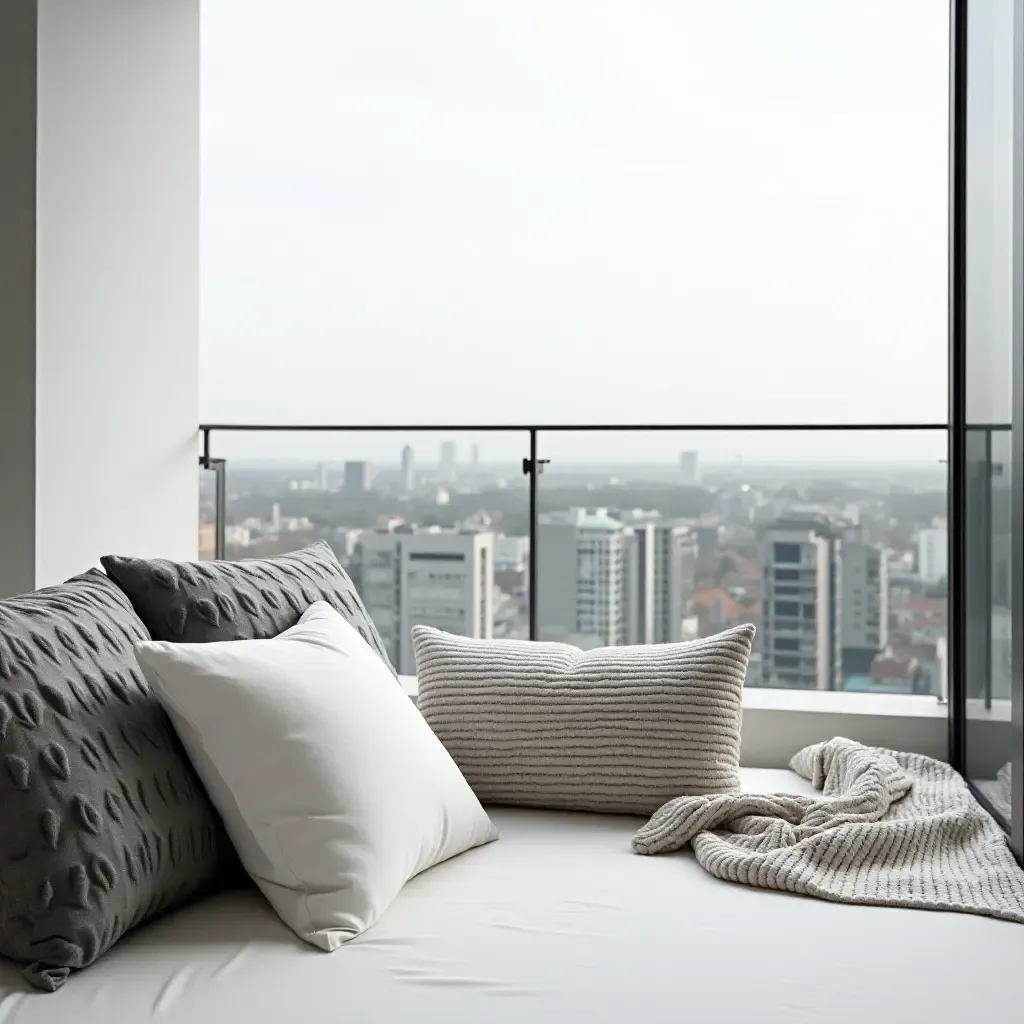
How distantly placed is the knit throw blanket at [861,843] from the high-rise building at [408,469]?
1.57 meters

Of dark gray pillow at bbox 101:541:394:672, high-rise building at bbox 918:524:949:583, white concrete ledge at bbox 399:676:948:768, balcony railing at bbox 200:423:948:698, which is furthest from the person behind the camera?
balcony railing at bbox 200:423:948:698

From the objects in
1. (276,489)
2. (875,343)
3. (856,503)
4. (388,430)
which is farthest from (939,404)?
(276,489)

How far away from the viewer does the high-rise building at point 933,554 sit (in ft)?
9.46

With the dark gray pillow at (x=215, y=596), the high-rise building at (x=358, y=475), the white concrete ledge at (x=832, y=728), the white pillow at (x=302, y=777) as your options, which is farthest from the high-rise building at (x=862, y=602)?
the white pillow at (x=302, y=777)

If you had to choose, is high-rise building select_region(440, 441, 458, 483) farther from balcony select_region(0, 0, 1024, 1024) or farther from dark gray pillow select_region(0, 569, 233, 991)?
dark gray pillow select_region(0, 569, 233, 991)

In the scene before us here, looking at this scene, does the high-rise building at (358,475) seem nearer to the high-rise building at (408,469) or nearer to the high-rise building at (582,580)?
the high-rise building at (408,469)

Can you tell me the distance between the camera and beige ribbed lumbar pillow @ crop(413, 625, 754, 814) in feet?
7.07

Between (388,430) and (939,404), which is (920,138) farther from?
(388,430)

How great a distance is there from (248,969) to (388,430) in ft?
6.75

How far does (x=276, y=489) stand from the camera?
138 inches

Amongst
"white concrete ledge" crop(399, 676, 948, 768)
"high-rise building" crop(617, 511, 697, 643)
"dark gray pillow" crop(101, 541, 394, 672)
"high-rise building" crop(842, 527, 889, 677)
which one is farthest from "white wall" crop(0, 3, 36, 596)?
"high-rise building" crop(842, 527, 889, 677)

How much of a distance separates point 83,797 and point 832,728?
1.82 m

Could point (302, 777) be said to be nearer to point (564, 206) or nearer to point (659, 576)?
point (659, 576)

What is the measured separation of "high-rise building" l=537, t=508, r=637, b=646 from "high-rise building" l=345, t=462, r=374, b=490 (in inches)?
22.7
